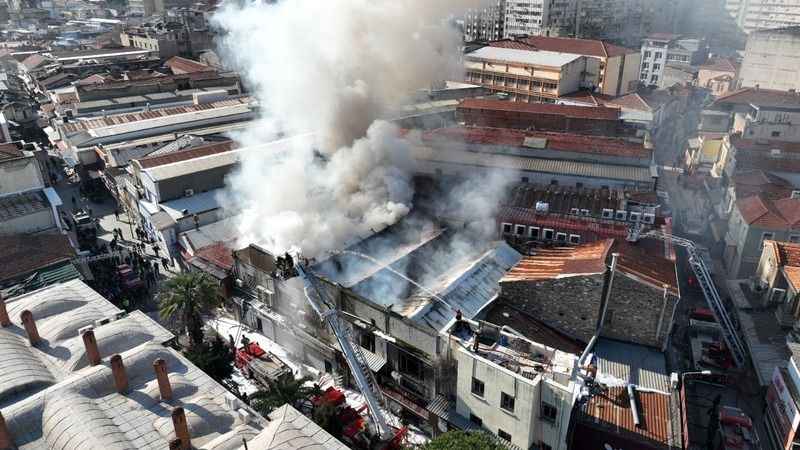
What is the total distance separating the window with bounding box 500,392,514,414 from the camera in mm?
14672

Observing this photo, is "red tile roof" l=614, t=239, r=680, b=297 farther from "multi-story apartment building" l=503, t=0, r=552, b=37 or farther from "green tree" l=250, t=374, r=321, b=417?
"multi-story apartment building" l=503, t=0, r=552, b=37

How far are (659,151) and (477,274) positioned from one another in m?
31.3

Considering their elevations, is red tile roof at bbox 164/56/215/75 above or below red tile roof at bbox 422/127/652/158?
above

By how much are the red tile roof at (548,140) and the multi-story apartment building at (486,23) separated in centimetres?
4469

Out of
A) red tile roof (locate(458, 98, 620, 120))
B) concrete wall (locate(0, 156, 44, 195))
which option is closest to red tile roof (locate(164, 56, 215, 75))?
red tile roof (locate(458, 98, 620, 120))

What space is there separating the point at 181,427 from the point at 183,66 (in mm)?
50288

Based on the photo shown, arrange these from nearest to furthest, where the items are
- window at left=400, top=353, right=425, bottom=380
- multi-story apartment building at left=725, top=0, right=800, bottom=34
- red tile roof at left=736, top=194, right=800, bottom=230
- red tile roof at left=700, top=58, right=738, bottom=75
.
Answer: window at left=400, top=353, right=425, bottom=380, red tile roof at left=736, top=194, right=800, bottom=230, red tile roof at left=700, top=58, right=738, bottom=75, multi-story apartment building at left=725, top=0, right=800, bottom=34

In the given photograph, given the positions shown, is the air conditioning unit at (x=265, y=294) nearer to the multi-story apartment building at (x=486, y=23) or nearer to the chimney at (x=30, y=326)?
the chimney at (x=30, y=326)

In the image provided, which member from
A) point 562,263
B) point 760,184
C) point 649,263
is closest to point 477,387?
point 562,263

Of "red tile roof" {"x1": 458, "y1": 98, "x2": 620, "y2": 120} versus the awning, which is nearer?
the awning

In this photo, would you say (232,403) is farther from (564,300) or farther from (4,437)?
(564,300)

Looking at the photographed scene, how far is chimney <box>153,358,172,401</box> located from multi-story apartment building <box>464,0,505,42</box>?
67675 millimetres

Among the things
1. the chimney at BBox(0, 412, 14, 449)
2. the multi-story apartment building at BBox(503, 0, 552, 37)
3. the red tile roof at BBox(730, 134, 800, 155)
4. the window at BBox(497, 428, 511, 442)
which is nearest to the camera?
the chimney at BBox(0, 412, 14, 449)

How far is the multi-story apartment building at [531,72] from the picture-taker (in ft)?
151
